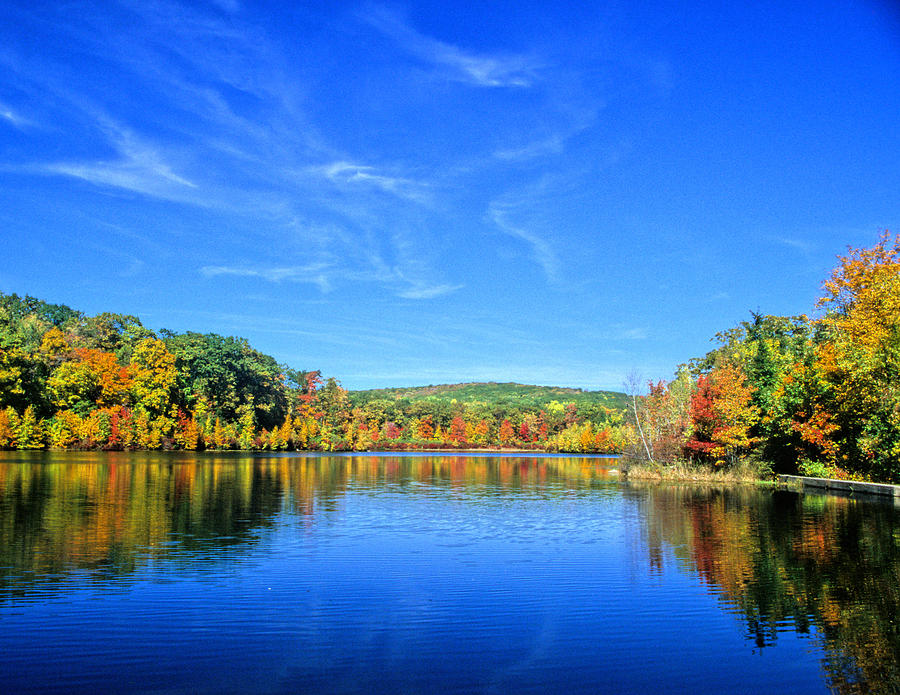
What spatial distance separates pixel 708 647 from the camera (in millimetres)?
8039

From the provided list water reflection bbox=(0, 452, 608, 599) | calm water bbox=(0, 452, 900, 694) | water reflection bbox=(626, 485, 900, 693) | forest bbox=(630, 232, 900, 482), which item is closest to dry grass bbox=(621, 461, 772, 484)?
forest bbox=(630, 232, 900, 482)

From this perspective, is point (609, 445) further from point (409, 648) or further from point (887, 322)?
point (409, 648)

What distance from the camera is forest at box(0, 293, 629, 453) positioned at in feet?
207

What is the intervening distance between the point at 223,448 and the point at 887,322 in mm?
69616

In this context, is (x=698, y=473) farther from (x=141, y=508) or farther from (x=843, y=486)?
(x=141, y=508)

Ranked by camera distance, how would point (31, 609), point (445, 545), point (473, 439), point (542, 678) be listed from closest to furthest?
point (542, 678) < point (31, 609) < point (445, 545) < point (473, 439)

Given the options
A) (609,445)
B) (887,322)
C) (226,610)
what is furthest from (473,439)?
(226,610)

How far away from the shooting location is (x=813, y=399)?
3538cm

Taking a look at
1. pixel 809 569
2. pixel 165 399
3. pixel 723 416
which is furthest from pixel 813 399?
pixel 165 399

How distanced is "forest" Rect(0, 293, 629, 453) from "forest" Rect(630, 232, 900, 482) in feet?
26.2

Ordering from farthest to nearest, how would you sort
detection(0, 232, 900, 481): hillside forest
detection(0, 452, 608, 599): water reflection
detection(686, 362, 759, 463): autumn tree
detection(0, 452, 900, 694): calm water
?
detection(686, 362, 759, 463): autumn tree → detection(0, 232, 900, 481): hillside forest → detection(0, 452, 608, 599): water reflection → detection(0, 452, 900, 694): calm water

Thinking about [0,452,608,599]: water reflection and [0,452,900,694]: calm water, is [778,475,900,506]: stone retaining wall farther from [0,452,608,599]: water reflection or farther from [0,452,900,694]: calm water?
[0,452,608,599]: water reflection

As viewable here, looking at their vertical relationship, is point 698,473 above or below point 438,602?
below

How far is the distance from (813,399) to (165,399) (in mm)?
59864
